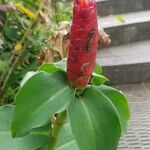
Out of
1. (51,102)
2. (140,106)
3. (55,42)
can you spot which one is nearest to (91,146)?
(51,102)

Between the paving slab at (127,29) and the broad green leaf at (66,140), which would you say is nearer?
the broad green leaf at (66,140)

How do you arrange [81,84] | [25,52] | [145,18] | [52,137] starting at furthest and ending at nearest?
[145,18] < [25,52] < [52,137] < [81,84]

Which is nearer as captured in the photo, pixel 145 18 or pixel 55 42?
pixel 55 42

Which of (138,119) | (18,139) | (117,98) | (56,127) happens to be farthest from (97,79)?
(138,119)

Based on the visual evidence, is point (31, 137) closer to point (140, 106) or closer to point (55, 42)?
point (55, 42)

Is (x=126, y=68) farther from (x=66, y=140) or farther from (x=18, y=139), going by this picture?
(x=18, y=139)

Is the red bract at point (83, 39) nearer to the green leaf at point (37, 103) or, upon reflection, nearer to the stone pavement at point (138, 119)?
the green leaf at point (37, 103)

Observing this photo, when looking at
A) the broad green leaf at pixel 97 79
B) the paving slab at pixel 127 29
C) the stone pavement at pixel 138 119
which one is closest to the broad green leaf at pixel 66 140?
the broad green leaf at pixel 97 79
